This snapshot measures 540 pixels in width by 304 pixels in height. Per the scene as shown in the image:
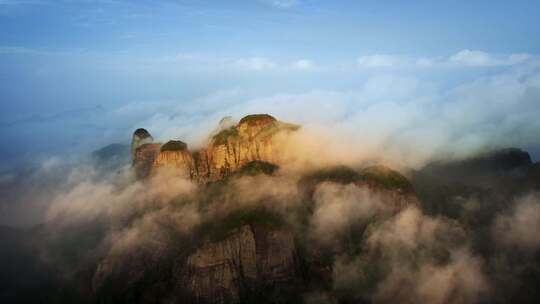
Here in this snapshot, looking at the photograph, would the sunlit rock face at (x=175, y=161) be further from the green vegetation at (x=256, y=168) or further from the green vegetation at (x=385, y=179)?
the green vegetation at (x=385, y=179)

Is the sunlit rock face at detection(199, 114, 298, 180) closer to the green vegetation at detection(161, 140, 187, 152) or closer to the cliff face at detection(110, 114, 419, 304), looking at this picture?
the cliff face at detection(110, 114, 419, 304)

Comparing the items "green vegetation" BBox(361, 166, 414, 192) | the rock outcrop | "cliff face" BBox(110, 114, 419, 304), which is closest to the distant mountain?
the rock outcrop

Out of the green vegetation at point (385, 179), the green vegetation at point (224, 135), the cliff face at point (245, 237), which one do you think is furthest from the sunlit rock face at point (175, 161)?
the green vegetation at point (385, 179)

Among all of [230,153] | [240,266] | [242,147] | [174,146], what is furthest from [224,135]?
[240,266]

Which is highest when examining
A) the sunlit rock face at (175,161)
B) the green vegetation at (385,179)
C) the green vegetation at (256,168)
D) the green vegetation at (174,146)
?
the green vegetation at (174,146)

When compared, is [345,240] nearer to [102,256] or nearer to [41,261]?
[102,256]

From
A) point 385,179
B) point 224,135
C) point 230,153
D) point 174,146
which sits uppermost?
point 224,135

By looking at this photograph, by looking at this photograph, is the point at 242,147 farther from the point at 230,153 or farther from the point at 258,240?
the point at 258,240

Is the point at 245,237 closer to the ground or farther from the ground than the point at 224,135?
closer to the ground
